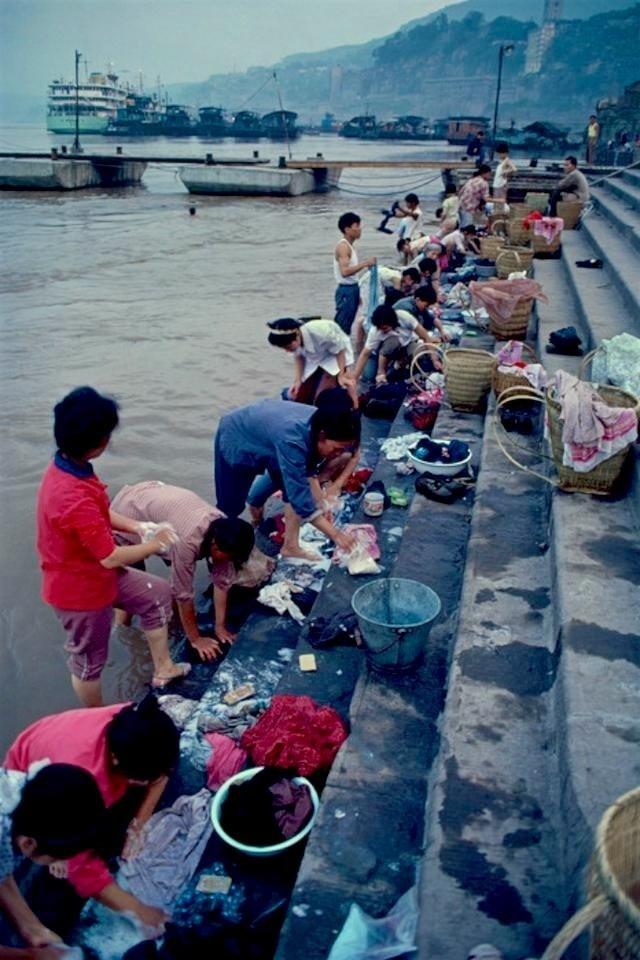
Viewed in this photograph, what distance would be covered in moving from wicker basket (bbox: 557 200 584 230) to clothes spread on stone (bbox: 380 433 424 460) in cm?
853

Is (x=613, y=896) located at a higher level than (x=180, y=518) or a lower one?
higher

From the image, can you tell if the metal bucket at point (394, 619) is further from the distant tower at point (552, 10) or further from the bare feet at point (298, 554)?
the distant tower at point (552, 10)

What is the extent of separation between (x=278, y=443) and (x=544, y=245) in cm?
809

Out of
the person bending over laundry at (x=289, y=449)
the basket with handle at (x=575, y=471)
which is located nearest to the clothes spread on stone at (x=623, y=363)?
the basket with handle at (x=575, y=471)

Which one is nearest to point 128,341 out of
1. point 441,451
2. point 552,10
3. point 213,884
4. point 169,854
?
point 441,451

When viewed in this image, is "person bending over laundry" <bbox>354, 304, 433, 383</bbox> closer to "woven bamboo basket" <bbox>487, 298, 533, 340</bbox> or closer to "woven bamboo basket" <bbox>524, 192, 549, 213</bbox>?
"woven bamboo basket" <bbox>487, 298, 533, 340</bbox>

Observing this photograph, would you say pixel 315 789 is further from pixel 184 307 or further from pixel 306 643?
pixel 184 307

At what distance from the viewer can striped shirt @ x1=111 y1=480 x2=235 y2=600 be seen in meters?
3.75

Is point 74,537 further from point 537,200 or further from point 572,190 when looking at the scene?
point 537,200

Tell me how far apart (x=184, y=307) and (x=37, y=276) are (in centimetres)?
459

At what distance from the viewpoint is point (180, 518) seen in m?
3.80

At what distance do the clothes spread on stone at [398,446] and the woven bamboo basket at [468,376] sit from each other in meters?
0.51

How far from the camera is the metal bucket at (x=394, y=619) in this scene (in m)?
3.11

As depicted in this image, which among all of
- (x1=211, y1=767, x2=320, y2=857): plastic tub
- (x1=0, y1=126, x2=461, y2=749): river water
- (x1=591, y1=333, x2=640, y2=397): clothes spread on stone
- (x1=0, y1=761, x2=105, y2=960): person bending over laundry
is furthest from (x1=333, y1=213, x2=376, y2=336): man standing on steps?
(x1=0, y1=761, x2=105, y2=960): person bending over laundry
